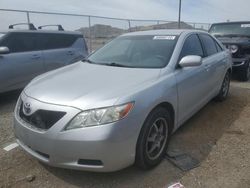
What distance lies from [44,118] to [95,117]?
1.77 ft

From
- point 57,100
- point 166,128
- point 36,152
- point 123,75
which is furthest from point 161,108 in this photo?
point 36,152

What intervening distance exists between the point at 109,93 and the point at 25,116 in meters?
0.96

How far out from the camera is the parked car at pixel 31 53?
6.02 meters

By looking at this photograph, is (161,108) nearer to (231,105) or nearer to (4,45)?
(231,105)

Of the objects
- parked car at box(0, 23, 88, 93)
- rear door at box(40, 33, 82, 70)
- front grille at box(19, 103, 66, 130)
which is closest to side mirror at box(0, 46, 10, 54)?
parked car at box(0, 23, 88, 93)

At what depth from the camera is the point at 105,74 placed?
143 inches

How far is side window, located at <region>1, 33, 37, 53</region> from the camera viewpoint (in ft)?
20.3

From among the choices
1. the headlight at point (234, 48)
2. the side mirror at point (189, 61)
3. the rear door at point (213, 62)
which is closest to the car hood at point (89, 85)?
the side mirror at point (189, 61)

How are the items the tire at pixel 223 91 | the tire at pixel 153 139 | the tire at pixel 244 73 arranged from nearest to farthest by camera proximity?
1. the tire at pixel 153 139
2. the tire at pixel 223 91
3. the tire at pixel 244 73

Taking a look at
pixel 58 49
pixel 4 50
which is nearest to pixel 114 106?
pixel 4 50

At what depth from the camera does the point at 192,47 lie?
4520mm

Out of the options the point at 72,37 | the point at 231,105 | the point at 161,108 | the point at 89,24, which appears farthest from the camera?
the point at 89,24

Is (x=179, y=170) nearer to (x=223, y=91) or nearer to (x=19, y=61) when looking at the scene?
(x=223, y=91)

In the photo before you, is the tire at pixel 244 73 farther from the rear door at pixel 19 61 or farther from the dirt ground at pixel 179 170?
the rear door at pixel 19 61
